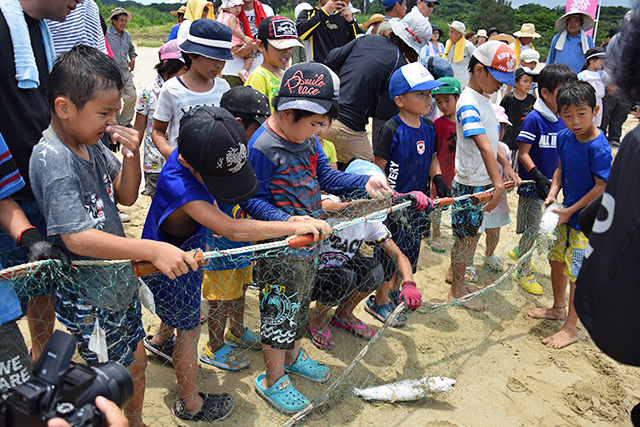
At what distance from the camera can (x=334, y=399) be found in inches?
110

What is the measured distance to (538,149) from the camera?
444 cm

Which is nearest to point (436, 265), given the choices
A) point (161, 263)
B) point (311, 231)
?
point (311, 231)

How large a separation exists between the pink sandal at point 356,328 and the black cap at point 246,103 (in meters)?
1.70

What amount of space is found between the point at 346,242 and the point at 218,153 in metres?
1.30

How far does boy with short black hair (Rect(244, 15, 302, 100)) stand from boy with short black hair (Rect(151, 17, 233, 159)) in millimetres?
577

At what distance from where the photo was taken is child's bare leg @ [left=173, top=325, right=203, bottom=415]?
2.47 m

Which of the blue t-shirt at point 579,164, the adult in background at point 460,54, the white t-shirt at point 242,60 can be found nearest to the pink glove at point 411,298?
the blue t-shirt at point 579,164

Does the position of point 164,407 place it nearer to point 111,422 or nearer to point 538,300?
point 111,422

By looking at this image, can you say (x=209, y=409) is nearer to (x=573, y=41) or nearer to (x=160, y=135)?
(x=160, y=135)

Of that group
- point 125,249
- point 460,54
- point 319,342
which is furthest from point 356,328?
point 460,54

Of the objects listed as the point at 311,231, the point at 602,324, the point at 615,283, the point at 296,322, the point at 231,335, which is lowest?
the point at 231,335

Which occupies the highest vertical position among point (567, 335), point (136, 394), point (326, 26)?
point (326, 26)

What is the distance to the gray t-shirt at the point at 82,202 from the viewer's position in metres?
1.81

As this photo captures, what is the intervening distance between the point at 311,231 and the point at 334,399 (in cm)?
124
